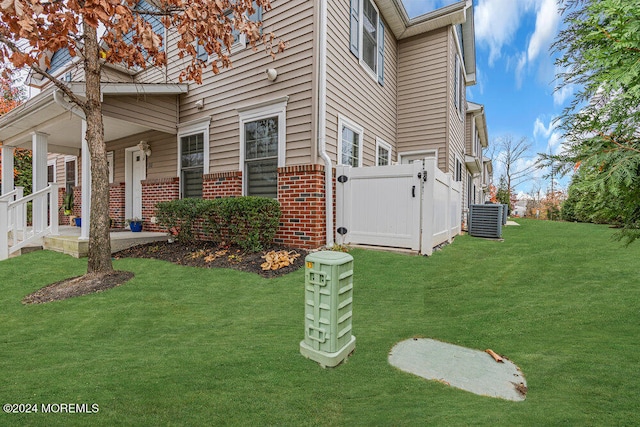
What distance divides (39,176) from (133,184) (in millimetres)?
2376

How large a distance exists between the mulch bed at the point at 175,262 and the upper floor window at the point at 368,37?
15.9 feet

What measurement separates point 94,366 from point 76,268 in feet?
13.2

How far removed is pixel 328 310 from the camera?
7.95 feet

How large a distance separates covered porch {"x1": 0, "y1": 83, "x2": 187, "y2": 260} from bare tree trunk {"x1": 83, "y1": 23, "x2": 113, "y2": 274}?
4.91 feet

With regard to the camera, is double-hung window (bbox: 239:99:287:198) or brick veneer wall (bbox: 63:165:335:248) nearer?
brick veneer wall (bbox: 63:165:335:248)

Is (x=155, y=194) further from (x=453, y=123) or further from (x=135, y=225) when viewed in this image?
(x=453, y=123)

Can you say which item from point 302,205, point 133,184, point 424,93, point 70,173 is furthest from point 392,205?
point 70,173

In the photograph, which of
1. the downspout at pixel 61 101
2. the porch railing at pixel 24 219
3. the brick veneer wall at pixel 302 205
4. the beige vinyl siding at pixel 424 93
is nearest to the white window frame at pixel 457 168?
the beige vinyl siding at pixel 424 93

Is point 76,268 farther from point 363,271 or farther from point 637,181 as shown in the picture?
point 637,181

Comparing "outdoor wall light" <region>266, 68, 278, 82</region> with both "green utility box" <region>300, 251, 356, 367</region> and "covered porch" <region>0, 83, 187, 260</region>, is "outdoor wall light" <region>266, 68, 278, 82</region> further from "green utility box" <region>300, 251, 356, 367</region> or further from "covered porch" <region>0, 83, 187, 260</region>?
"green utility box" <region>300, 251, 356, 367</region>

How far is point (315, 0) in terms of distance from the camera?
19.2 feet

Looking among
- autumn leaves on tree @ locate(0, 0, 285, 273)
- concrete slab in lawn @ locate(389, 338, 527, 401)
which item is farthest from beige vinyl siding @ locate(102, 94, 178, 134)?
concrete slab in lawn @ locate(389, 338, 527, 401)

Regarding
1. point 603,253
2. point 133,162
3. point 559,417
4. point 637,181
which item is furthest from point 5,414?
point 133,162

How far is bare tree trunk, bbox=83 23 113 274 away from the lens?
4660 millimetres
